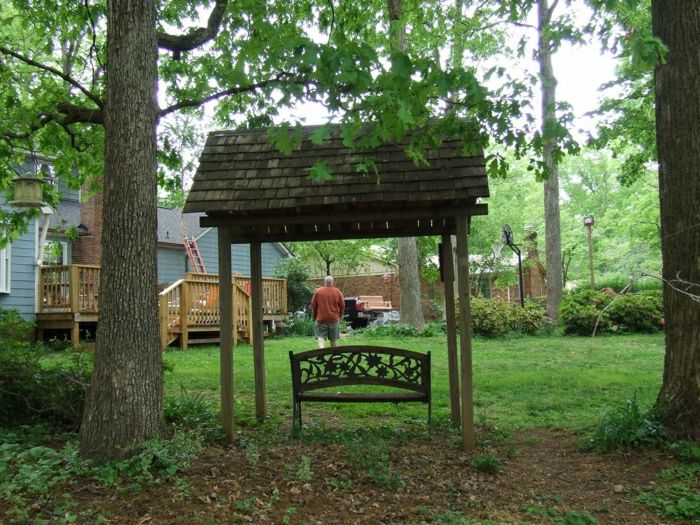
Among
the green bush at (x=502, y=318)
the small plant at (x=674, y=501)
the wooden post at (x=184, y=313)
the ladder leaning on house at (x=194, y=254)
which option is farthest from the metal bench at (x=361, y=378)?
the ladder leaning on house at (x=194, y=254)

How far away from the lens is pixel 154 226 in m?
5.31

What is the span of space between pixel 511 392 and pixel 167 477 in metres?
5.51

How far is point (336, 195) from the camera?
5.96m

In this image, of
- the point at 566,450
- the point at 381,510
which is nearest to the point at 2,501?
the point at 381,510

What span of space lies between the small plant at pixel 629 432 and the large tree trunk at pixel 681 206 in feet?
0.41

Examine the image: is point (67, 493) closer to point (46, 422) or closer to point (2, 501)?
point (2, 501)

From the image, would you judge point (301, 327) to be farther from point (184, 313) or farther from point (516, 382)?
point (516, 382)

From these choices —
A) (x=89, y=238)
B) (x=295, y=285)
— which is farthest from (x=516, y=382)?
(x=89, y=238)

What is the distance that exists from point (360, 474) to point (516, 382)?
5084 mm

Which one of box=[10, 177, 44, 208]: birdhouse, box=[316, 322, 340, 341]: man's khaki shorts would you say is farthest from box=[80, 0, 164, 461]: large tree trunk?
box=[316, 322, 340, 341]: man's khaki shorts

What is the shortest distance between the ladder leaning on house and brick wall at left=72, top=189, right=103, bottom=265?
3771 mm

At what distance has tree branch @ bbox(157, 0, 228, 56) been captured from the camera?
21.8 feet

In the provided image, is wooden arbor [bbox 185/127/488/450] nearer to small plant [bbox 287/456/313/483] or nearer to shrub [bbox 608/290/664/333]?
small plant [bbox 287/456/313/483]

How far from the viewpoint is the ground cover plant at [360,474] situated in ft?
13.7
